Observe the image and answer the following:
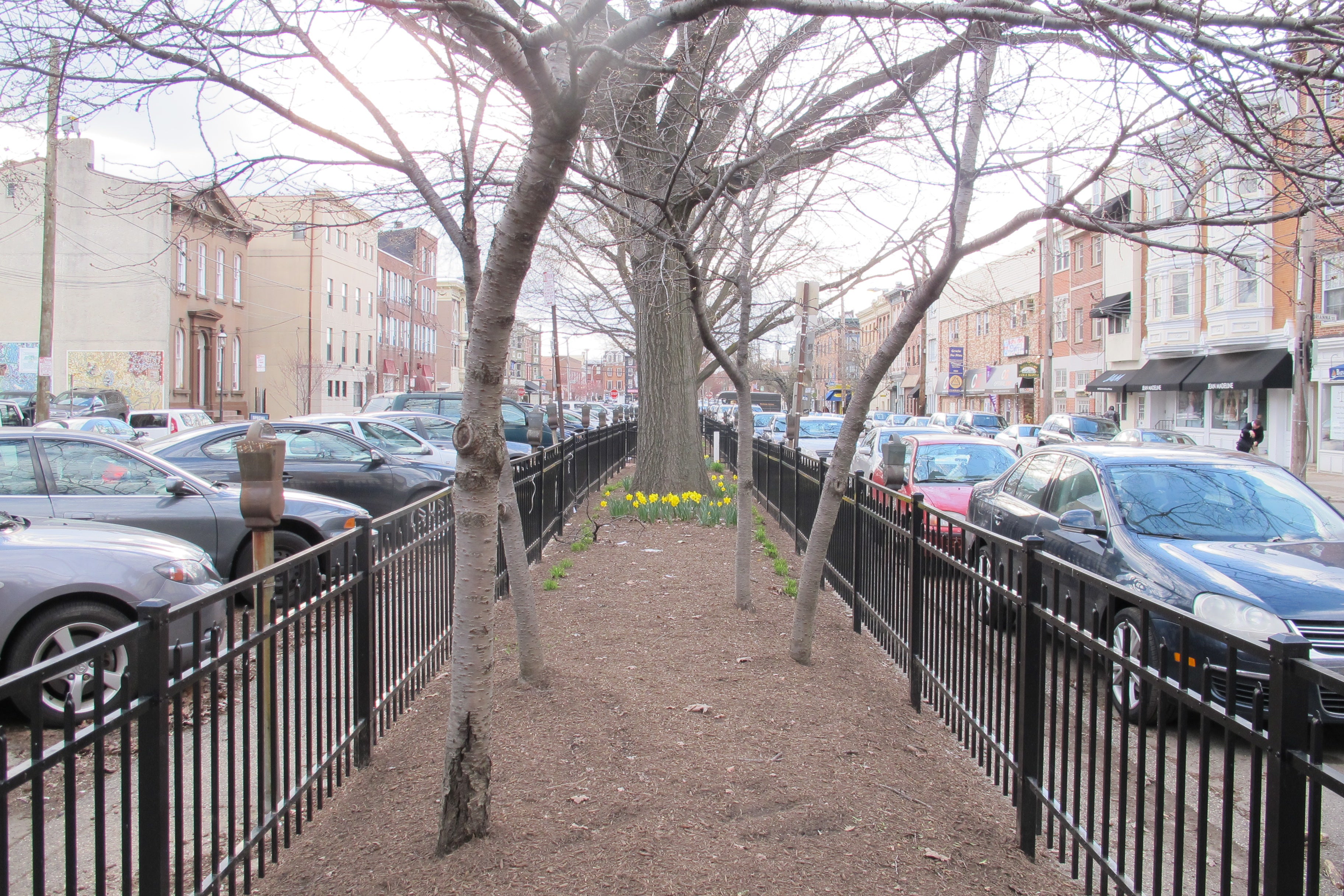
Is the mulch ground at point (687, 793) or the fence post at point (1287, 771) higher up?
the fence post at point (1287, 771)

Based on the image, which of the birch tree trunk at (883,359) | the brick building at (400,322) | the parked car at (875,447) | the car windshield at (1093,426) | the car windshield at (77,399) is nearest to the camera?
the birch tree trunk at (883,359)

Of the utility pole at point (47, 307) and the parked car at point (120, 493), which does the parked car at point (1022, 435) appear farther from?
the parked car at point (120, 493)

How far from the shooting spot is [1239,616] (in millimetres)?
4754

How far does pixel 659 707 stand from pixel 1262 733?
331cm

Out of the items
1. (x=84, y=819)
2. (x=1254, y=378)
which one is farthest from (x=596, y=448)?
(x=1254, y=378)

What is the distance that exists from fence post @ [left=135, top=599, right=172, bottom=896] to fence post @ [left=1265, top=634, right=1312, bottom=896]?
269 cm

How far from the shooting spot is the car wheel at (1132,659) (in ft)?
8.98

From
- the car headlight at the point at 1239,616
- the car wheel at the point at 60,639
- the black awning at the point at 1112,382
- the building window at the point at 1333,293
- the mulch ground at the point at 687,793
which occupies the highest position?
the building window at the point at 1333,293

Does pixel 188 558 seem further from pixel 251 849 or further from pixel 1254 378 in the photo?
pixel 1254 378

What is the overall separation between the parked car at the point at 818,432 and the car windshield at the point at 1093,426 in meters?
10.6

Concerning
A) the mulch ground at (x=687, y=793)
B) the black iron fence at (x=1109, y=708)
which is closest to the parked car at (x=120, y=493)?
the mulch ground at (x=687, y=793)

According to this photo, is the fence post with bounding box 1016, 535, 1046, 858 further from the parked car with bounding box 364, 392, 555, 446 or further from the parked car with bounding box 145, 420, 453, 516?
the parked car with bounding box 364, 392, 555, 446

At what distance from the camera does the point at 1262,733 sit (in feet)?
7.13

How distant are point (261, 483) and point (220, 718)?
1.06 m
